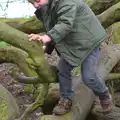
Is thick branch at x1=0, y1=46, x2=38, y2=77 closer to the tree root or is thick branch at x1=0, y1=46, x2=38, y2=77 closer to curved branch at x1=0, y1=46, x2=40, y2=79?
curved branch at x1=0, y1=46, x2=40, y2=79

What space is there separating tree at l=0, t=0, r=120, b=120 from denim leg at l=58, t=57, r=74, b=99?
91 millimetres

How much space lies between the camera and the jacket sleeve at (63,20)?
213 centimetres

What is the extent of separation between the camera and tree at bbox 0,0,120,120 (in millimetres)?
2006

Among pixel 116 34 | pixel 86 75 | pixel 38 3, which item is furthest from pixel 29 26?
pixel 116 34

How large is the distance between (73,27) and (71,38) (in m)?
0.07

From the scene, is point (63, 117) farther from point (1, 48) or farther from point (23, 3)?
point (23, 3)

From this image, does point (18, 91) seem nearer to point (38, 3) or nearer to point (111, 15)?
point (111, 15)

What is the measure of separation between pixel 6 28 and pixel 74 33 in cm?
51

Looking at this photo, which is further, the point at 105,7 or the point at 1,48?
the point at 1,48

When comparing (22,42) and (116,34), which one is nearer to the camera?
(22,42)

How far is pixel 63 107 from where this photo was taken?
2.45 m

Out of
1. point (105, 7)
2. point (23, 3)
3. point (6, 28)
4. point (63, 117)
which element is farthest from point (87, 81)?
point (23, 3)

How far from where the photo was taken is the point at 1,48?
13.3 ft

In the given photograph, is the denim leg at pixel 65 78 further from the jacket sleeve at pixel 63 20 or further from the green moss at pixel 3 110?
the green moss at pixel 3 110
